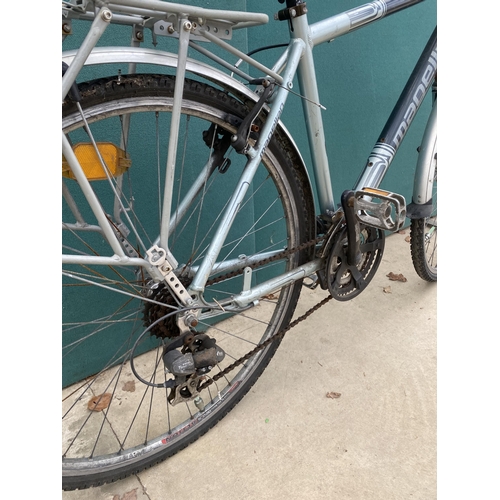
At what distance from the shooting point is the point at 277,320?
156 centimetres

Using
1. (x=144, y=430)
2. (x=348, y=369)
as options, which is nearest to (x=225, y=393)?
(x=144, y=430)

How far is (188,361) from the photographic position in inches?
43.7

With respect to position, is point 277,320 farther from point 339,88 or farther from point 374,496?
point 339,88

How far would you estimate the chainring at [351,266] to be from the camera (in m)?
1.42

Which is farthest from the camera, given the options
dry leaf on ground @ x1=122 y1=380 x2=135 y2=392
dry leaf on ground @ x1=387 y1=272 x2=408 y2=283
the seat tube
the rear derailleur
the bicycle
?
dry leaf on ground @ x1=387 y1=272 x2=408 y2=283

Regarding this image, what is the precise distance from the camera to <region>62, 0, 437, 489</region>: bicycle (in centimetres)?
99

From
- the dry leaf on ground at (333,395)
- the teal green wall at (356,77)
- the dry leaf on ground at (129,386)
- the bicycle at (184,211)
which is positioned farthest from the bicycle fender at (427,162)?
the dry leaf on ground at (129,386)

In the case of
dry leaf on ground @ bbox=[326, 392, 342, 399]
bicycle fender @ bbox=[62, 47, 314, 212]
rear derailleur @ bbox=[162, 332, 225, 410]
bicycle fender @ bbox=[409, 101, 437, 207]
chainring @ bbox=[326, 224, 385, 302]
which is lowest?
dry leaf on ground @ bbox=[326, 392, 342, 399]

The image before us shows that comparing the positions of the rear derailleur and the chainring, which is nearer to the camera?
the rear derailleur

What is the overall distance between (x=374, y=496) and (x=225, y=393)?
59 centimetres

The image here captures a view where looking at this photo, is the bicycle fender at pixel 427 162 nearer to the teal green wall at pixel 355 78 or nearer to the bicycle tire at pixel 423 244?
the bicycle tire at pixel 423 244

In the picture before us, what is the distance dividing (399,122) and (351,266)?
0.61 meters

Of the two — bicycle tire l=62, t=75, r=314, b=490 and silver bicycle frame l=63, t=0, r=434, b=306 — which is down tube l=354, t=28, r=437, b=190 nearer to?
silver bicycle frame l=63, t=0, r=434, b=306

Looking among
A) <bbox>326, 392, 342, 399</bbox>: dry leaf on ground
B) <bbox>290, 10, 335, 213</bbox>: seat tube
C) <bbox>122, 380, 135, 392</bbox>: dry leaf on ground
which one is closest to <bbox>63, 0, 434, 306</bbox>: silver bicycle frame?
<bbox>290, 10, 335, 213</bbox>: seat tube
